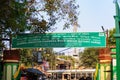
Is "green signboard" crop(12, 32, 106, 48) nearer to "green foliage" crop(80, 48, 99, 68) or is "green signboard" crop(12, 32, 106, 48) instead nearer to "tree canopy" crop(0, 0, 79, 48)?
"tree canopy" crop(0, 0, 79, 48)

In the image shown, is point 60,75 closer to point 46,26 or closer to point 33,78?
point 33,78

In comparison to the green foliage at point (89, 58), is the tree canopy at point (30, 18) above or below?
above

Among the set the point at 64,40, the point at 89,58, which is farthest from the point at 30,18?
the point at 89,58

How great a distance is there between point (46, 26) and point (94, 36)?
2.48 meters

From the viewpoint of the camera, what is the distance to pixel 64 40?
15570mm

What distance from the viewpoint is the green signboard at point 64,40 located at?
15.3 metres

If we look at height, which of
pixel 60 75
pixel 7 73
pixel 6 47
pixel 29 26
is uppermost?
pixel 29 26

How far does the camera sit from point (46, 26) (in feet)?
47.6

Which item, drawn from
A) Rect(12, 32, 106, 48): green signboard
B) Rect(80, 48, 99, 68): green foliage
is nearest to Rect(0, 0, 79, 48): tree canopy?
Rect(12, 32, 106, 48): green signboard

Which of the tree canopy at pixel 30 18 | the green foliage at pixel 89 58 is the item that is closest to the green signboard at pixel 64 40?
the tree canopy at pixel 30 18

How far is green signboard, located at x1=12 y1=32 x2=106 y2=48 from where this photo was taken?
15336 millimetres

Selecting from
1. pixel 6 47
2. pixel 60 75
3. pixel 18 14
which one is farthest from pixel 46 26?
pixel 60 75

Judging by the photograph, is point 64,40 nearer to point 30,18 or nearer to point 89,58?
point 30,18

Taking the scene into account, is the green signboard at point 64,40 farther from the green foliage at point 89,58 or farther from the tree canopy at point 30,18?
the green foliage at point 89,58
